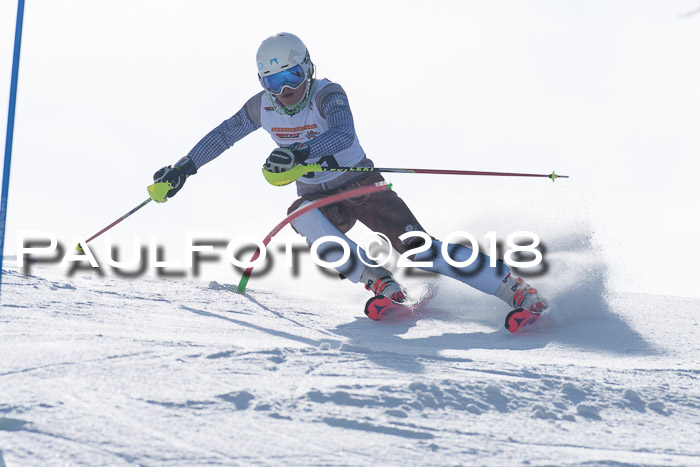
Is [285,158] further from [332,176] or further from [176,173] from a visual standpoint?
[176,173]

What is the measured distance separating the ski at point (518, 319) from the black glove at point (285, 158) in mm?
1431

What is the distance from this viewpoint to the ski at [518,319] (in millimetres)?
4238

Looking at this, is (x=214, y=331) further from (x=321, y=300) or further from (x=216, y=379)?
(x=321, y=300)

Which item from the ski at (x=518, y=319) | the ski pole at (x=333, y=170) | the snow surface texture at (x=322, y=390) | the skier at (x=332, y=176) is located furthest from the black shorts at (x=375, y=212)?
the ski at (x=518, y=319)

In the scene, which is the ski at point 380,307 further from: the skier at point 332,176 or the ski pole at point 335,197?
the ski pole at point 335,197

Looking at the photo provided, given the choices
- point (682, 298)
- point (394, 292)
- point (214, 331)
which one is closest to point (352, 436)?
point (214, 331)

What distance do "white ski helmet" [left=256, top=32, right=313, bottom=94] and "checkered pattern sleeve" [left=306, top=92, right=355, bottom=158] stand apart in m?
0.21

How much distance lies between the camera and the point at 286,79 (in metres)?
4.55

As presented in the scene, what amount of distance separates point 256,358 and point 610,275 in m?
3.12

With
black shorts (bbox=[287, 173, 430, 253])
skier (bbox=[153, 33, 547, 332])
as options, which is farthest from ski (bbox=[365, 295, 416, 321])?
black shorts (bbox=[287, 173, 430, 253])

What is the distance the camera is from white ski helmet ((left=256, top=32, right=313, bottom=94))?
4535mm

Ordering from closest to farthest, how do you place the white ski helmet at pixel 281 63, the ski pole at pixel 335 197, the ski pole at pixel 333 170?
the ski pole at pixel 333 170 → the white ski helmet at pixel 281 63 → the ski pole at pixel 335 197

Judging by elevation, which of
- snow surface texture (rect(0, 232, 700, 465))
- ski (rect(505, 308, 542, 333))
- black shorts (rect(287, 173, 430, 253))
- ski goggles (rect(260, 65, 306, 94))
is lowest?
snow surface texture (rect(0, 232, 700, 465))

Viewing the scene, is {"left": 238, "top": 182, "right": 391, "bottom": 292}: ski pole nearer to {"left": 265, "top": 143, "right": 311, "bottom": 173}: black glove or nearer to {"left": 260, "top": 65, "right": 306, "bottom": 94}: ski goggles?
{"left": 265, "top": 143, "right": 311, "bottom": 173}: black glove
